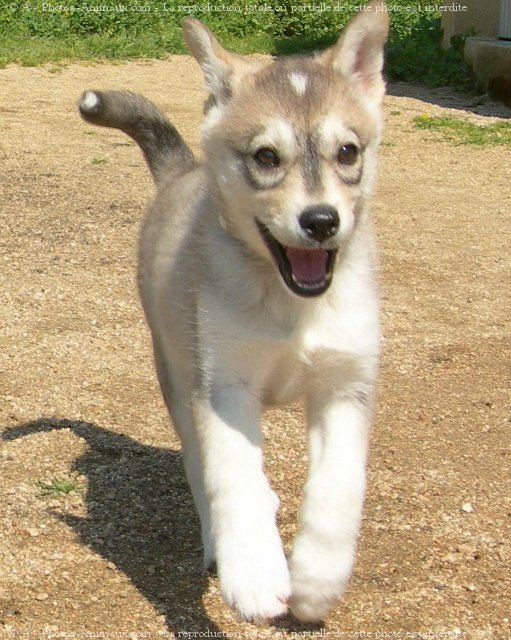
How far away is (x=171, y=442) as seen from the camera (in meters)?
5.01

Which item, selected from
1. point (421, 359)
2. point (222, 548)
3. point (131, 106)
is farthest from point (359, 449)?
point (421, 359)

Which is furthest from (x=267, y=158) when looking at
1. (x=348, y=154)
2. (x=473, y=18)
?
(x=473, y=18)

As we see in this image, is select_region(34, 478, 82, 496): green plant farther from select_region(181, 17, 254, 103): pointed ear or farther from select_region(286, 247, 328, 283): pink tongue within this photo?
select_region(181, 17, 254, 103): pointed ear

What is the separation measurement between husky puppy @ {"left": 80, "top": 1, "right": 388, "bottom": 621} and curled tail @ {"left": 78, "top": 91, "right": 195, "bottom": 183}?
0.88 metres

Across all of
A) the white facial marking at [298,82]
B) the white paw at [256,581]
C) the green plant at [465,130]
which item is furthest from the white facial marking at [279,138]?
the green plant at [465,130]

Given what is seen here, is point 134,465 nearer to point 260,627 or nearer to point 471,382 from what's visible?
point 260,627

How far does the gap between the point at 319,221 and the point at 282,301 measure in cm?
36

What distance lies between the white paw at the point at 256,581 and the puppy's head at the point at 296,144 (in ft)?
2.53

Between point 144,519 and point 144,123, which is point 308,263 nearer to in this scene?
point 144,519

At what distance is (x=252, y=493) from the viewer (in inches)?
129

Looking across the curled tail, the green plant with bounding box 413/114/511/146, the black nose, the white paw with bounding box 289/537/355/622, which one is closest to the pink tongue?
the black nose

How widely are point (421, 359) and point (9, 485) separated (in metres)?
2.36

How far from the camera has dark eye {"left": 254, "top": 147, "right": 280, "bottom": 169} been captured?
3.47 m

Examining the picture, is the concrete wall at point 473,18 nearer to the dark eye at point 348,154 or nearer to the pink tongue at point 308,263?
the dark eye at point 348,154
